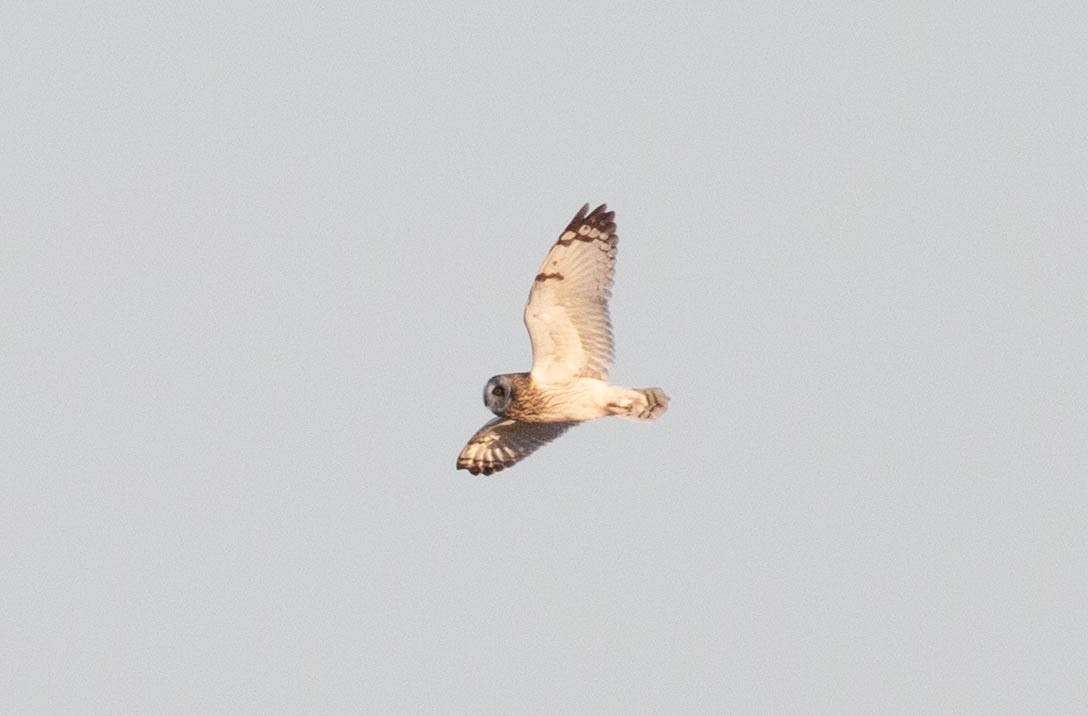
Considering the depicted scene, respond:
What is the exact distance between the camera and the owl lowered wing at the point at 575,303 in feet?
49.5

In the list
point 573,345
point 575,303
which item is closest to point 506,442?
point 573,345

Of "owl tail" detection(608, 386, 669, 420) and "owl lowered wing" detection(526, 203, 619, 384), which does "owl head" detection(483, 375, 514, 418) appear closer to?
"owl lowered wing" detection(526, 203, 619, 384)

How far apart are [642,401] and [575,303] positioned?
3.37 ft

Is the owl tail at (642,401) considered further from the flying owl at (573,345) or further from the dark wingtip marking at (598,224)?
the dark wingtip marking at (598,224)

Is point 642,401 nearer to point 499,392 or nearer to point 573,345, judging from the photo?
point 573,345

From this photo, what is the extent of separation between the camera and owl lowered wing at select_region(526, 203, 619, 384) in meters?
15.1

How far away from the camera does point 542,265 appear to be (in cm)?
1505

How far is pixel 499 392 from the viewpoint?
1555 centimetres

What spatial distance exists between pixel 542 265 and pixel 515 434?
7.21 feet

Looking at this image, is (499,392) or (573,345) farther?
(499,392)

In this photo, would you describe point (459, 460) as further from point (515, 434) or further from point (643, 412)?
point (643, 412)

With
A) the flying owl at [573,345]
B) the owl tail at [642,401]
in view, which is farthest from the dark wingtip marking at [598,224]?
the owl tail at [642,401]

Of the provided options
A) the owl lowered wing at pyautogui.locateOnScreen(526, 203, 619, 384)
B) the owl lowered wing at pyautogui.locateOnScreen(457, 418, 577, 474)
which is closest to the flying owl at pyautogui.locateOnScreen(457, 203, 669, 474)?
the owl lowered wing at pyautogui.locateOnScreen(526, 203, 619, 384)

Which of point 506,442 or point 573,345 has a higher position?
point 573,345
